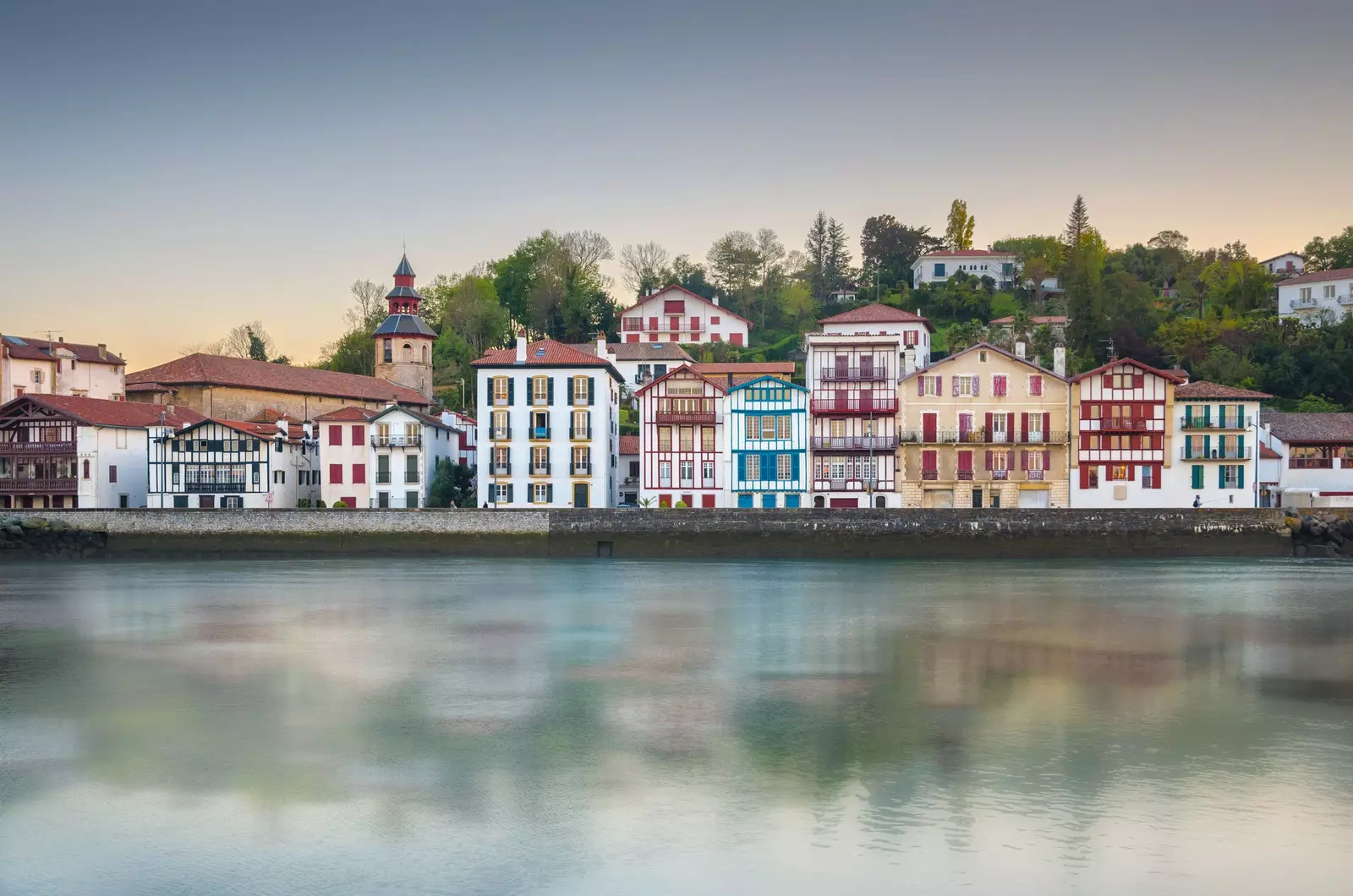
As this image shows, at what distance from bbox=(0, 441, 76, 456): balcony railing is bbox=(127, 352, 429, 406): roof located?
12.7 m

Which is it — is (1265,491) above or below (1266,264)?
below

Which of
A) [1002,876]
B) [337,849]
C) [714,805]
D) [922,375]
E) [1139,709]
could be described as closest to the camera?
[1002,876]

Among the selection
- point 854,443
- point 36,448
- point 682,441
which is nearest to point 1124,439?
point 854,443

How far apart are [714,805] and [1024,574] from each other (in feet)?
96.5

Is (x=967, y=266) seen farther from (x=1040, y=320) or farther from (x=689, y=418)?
(x=689, y=418)

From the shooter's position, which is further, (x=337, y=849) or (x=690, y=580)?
(x=690, y=580)

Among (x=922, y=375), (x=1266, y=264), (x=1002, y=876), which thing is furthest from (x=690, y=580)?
(x=1266, y=264)

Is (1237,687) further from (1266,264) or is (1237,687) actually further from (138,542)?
(1266,264)

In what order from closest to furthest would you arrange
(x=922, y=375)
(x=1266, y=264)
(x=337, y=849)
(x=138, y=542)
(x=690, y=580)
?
1. (x=337, y=849)
2. (x=690, y=580)
3. (x=138, y=542)
4. (x=922, y=375)
5. (x=1266, y=264)

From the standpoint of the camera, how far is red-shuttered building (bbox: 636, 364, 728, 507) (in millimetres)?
57688

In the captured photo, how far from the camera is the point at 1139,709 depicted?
827 inches

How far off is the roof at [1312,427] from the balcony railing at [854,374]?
19089mm

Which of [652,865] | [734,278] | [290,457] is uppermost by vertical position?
[734,278]

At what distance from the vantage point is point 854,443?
57.3 metres
